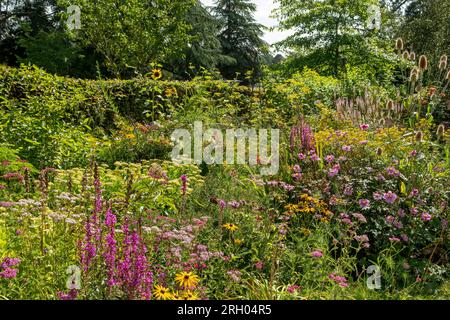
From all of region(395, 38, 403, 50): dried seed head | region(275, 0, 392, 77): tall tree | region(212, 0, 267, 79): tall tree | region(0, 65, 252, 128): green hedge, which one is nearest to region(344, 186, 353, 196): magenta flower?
region(395, 38, 403, 50): dried seed head

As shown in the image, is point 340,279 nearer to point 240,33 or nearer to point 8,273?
point 8,273

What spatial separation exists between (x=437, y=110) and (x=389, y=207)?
700 centimetres

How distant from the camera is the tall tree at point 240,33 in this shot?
92.1ft

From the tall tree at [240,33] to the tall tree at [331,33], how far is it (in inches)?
432

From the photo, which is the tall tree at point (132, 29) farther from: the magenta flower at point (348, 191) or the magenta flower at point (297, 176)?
the magenta flower at point (348, 191)

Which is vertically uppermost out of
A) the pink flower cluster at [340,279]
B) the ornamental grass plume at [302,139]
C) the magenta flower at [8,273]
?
the ornamental grass plume at [302,139]

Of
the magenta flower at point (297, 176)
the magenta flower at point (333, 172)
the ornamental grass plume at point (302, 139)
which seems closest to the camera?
the magenta flower at point (333, 172)

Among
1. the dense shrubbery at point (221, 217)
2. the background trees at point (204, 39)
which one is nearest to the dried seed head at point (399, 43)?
the dense shrubbery at point (221, 217)

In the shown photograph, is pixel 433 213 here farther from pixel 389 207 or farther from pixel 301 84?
pixel 301 84

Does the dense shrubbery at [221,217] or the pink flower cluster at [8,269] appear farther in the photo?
the dense shrubbery at [221,217]

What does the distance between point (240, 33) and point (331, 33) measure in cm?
1262

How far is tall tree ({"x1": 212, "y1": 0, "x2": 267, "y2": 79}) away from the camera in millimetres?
28078

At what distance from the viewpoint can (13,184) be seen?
16.1ft

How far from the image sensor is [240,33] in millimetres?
28359
